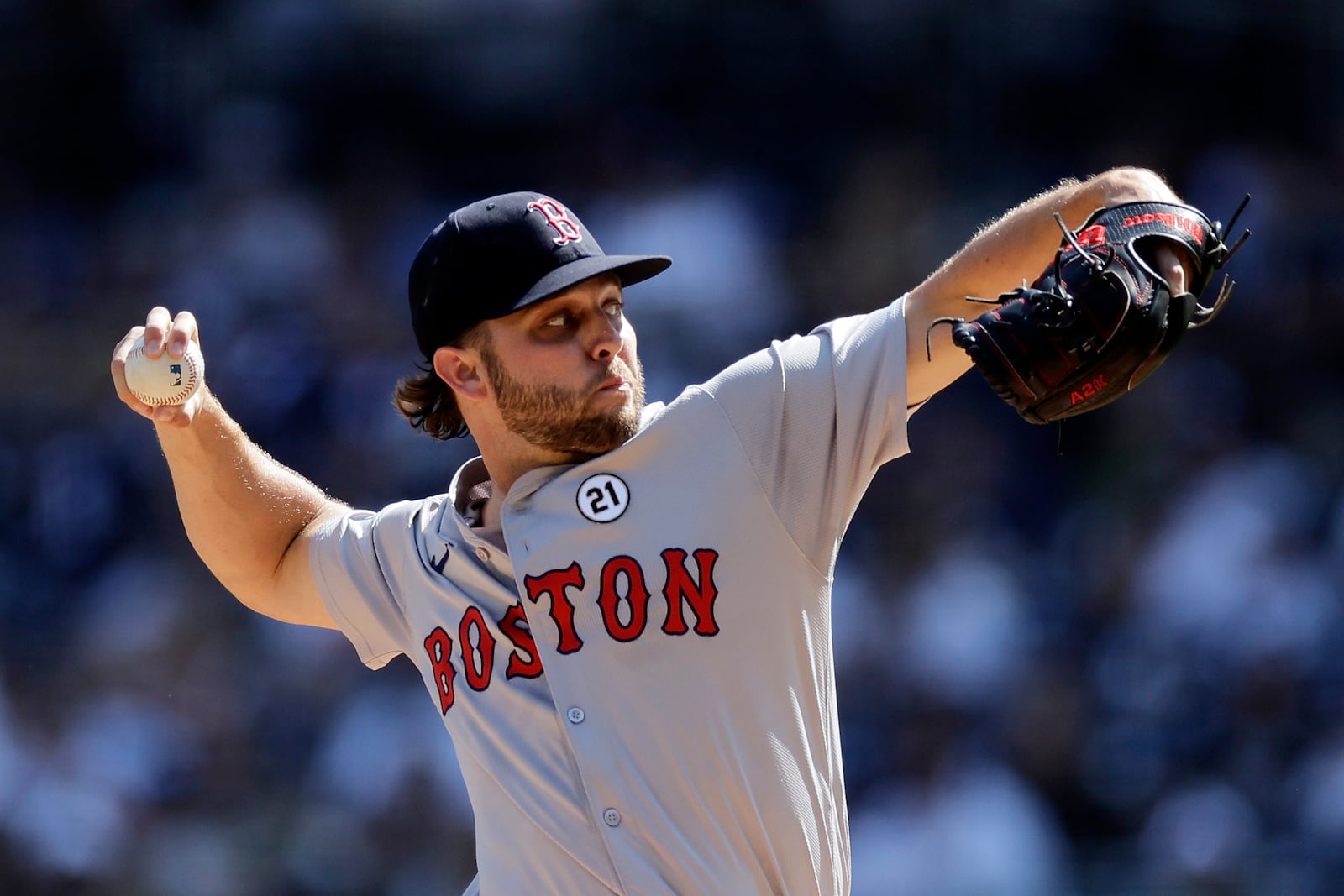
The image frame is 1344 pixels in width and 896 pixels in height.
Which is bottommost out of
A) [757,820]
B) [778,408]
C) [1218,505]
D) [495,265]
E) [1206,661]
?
[1206,661]

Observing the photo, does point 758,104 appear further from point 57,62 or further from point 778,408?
point 778,408

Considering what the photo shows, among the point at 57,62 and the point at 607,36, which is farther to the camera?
the point at 57,62

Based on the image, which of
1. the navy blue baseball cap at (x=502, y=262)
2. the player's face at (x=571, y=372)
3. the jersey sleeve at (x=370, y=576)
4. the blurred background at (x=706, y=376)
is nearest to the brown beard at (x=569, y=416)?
the player's face at (x=571, y=372)

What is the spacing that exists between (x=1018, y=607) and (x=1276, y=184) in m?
2.26

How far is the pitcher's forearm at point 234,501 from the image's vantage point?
108 inches

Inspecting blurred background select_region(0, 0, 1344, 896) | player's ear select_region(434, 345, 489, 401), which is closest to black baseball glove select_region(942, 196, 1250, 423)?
player's ear select_region(434, 345, 489, 401)

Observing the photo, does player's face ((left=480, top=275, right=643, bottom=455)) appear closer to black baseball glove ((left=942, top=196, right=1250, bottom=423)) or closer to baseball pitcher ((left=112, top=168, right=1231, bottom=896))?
baseball pitcher ((left=112, top=168, right=1231, bottom=896))

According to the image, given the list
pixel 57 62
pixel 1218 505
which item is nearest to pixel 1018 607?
pixel 1218 505

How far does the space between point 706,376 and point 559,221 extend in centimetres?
406

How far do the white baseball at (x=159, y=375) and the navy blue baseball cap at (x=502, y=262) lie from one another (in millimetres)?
386

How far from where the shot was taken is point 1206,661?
569 cm

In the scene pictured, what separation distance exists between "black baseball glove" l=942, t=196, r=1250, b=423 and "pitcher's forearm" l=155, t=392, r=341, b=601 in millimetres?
1290

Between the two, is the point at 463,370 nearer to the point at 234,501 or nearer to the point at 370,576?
the point at 370,576

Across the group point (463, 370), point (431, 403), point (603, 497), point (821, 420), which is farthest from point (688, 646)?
point (431, 403)
